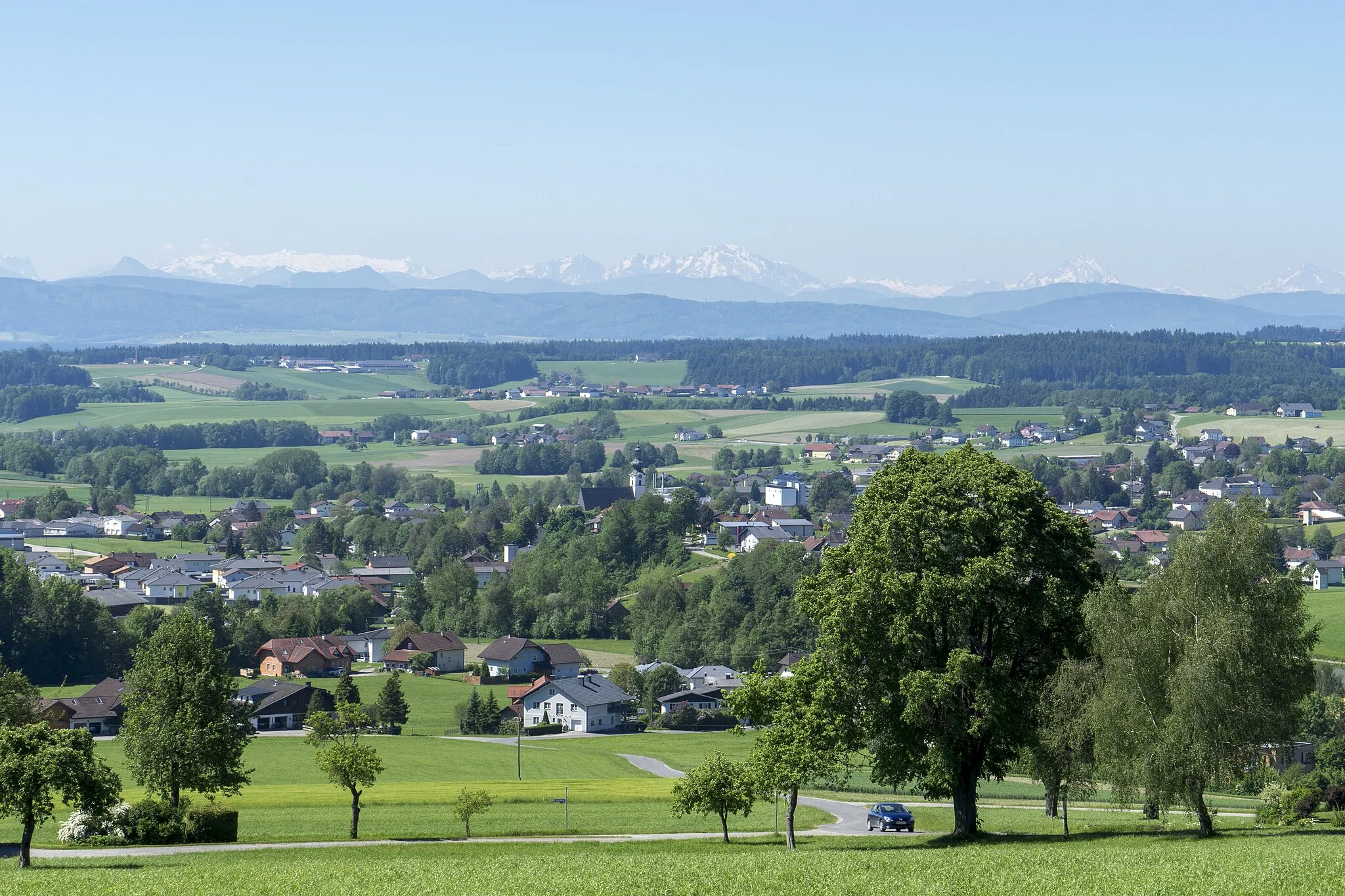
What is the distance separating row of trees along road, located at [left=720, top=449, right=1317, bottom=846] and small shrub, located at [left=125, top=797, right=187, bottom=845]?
11.9 m

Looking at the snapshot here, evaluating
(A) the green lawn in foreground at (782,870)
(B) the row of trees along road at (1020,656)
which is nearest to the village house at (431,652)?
(B) the row of trees along road at (1020,656)

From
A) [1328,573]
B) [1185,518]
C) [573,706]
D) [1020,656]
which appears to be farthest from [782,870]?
[1185,518]

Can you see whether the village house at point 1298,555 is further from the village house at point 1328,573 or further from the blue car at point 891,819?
the blue car at point 891,819

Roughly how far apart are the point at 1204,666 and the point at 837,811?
17.5 metres

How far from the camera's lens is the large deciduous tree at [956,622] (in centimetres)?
3194

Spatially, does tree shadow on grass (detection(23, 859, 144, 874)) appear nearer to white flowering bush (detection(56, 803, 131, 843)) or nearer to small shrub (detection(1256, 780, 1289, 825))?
white flowering bush (detection(56, 803, 131, 843))

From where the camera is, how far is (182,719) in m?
36.0

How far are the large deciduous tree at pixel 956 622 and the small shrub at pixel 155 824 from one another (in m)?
14.9

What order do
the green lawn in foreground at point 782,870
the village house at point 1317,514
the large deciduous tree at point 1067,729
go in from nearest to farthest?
the green lawn in foreground at point 782,870, the large deciduous tree at point 1067,729, the village house at point 1317,514

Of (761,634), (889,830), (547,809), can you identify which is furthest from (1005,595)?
(761,634)

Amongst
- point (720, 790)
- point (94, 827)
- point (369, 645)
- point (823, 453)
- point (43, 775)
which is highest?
point (43, 775)

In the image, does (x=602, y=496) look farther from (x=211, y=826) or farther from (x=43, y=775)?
(x=43, y=775)

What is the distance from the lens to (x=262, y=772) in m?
55.4

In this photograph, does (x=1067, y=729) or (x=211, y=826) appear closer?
(x=1067, y=729)
